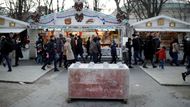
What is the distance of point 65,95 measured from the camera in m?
11.4

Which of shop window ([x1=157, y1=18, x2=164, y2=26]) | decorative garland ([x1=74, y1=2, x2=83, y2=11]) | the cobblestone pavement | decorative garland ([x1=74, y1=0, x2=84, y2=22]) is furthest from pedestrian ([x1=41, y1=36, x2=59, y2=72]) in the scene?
shop window ([x1=157, y1=18, x2=164, y2=26])

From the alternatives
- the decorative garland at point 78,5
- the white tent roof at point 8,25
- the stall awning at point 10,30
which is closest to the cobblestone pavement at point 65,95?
the stall awning at point 10,30

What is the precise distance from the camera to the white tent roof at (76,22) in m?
25.5

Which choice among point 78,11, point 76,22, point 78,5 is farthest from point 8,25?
point 78,5

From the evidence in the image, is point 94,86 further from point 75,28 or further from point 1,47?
point 75,28

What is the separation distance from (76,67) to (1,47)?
315 inches

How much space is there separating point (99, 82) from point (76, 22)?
1583cm

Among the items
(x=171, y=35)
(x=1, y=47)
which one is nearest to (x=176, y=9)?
(x=171, y=35)

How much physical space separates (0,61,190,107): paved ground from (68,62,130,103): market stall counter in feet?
0.76

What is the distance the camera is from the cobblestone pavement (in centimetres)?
1011

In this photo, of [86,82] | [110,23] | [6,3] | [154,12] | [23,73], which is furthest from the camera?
[6,3]

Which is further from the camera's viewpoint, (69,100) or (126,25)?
(126,25)

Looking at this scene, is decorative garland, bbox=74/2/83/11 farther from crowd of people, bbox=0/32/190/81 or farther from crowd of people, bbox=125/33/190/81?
crowd of people, bbox=125/33/190/81

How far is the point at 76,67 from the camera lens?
408 inches
